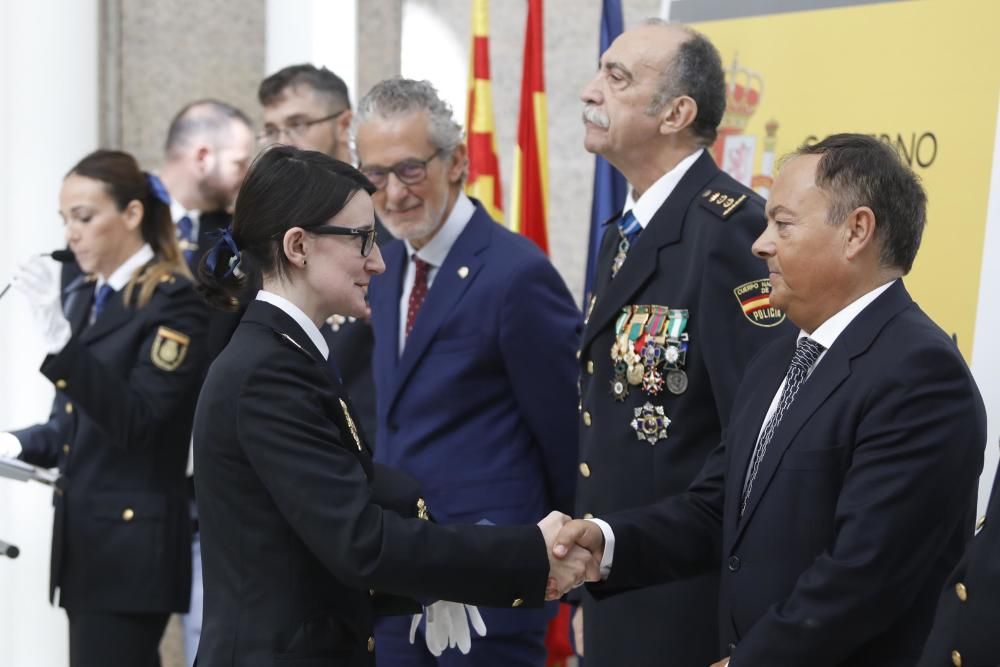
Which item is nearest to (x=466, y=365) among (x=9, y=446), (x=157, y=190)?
(x=157, y=190)

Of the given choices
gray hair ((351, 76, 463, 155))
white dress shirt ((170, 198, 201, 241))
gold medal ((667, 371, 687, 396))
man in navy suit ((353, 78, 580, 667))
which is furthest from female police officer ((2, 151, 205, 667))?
gold medal ((667, 371, 687, 396))

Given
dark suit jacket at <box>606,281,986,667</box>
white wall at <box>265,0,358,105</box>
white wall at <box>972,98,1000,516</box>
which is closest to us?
dark suit jacket at <box>606,281,986,667</box>

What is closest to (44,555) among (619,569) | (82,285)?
(82,285)

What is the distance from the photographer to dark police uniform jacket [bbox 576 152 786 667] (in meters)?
2.84

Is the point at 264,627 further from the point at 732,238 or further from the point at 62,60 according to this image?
the point at 62,60

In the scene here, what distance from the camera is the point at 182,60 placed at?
6188 millimetres

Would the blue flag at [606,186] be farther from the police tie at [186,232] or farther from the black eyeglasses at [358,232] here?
the black eyeglasses at [358,232]

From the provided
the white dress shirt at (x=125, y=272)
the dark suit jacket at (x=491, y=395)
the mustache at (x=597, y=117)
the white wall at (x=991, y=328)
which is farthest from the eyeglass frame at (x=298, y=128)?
the white wall at (x=991, y=328)

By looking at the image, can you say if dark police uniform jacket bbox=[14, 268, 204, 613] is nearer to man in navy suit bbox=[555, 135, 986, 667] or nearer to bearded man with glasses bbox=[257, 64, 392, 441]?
bearded man with glasses bbox=[257, 64, 392, 441]

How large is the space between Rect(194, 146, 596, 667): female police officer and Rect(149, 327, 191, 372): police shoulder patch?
1.46 meters

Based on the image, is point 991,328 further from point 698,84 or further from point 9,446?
point 9,446

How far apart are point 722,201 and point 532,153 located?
203 cm

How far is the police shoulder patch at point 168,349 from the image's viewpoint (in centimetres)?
392

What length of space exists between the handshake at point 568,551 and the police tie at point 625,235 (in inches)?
26.0
